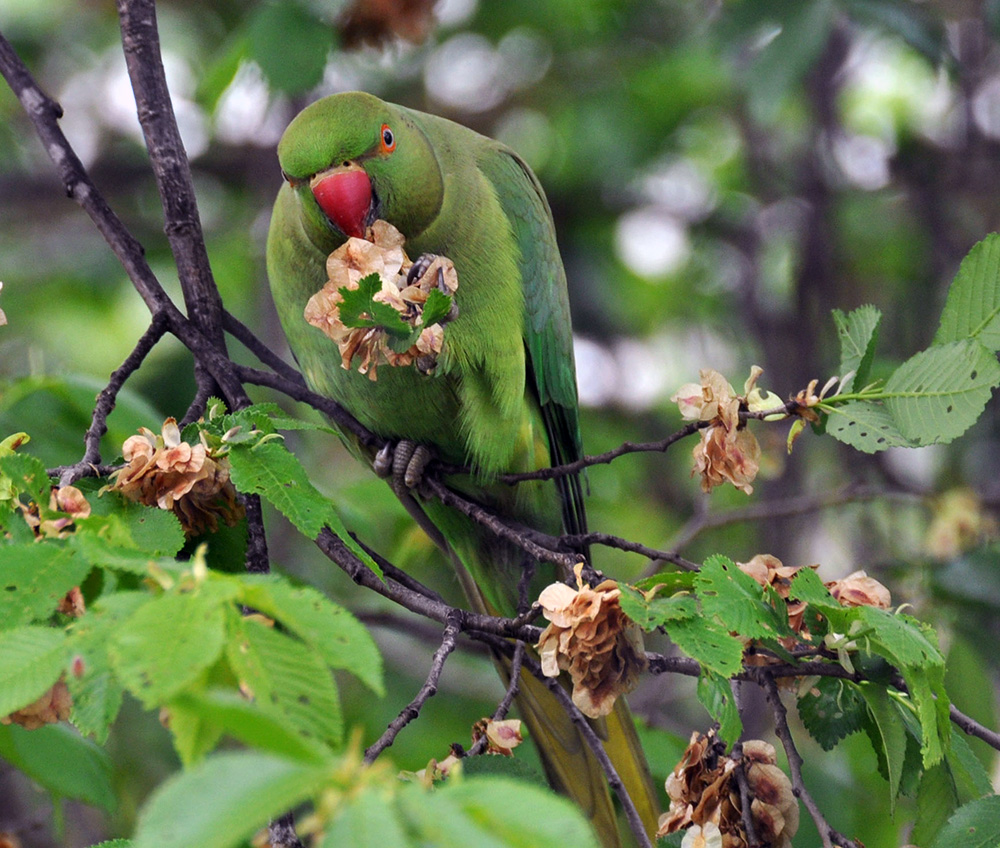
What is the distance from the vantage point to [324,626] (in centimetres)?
94

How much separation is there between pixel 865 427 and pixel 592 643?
1.71 feet

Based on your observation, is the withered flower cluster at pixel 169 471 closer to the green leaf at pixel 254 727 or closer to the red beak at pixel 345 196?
the green leaf at pixel 254 727

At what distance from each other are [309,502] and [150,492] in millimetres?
225

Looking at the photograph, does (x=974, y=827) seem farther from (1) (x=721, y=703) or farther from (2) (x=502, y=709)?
(2) (x=502, y=709)

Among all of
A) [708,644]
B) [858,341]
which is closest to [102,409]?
[708,644]

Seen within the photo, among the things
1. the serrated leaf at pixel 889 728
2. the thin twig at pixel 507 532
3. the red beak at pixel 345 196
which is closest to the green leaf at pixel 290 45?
the red beak at pixel 345 196

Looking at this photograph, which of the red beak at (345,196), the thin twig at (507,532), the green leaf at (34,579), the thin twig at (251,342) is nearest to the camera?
the green leaf at (34,579)

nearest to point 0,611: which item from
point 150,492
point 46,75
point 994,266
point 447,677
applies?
point 150,492

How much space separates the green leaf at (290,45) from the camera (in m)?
2.93

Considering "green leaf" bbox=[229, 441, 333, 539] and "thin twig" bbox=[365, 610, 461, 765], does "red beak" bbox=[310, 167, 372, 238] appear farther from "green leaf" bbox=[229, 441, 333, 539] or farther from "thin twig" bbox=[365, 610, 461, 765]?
"thin twig" bbox=[365, 610, 461, 765]

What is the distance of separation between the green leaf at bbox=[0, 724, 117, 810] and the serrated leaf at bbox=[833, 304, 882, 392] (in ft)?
4.84

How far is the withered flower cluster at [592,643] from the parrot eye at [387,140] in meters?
1.16

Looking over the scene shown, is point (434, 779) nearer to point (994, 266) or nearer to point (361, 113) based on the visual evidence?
point (994, 266)

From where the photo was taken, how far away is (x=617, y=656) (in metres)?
1.46
